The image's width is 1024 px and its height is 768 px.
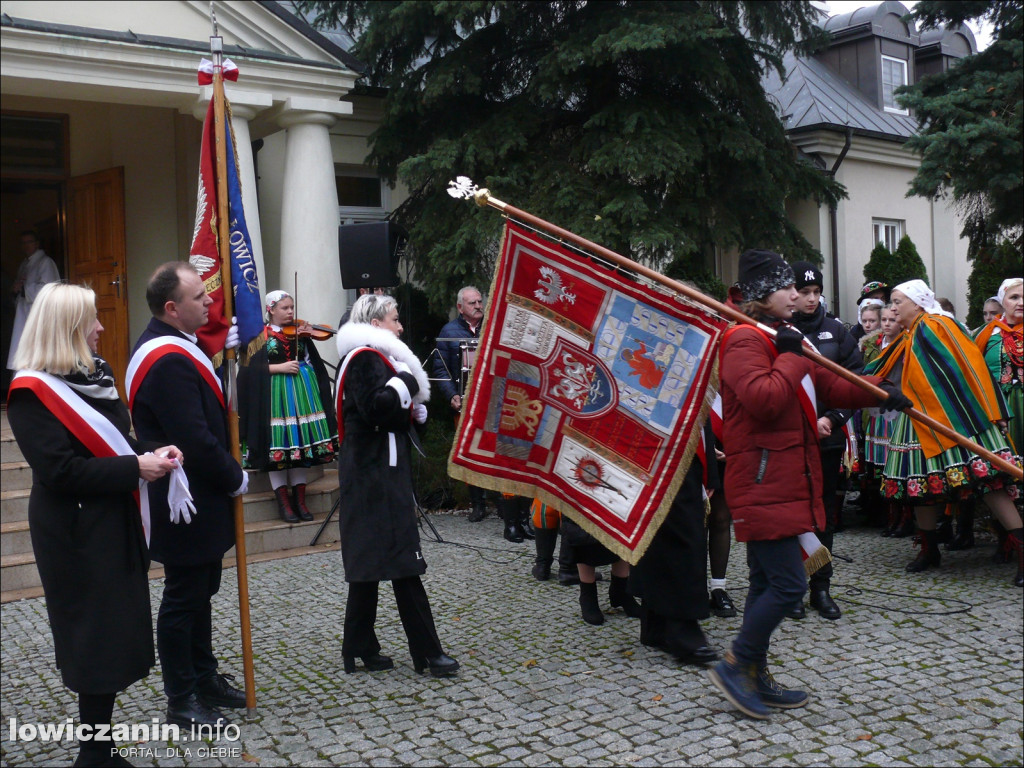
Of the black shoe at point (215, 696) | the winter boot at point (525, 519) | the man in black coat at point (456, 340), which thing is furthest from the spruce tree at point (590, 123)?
the black shoe at point (215, 696)

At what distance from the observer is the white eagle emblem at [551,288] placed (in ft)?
15.9

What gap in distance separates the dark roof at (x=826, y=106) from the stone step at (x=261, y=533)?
11.1 meters

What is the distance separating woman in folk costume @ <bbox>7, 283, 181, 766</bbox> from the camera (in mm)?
3715

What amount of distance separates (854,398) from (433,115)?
8.03 m

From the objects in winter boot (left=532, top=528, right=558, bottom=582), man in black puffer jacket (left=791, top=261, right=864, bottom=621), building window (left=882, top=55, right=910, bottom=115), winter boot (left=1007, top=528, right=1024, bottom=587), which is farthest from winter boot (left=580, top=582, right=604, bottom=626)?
building window (left=882, top=55, right=910, bottom=115)

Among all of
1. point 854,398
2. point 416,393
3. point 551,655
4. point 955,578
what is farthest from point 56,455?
point 955,578

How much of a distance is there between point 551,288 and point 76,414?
2.19 meters

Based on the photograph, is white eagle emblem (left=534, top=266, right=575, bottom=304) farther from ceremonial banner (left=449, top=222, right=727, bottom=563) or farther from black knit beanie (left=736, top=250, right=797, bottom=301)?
black knit beanie (left=736, top=250, right=797, bottom=301)

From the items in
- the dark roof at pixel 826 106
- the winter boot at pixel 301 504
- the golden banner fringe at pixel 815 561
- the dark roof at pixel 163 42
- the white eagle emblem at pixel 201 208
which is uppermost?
the dark roof at pixel 826 106

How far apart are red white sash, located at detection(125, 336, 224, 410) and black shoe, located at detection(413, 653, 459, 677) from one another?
5.74 feet

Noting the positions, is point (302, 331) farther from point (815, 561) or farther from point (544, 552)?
point (815, 561)

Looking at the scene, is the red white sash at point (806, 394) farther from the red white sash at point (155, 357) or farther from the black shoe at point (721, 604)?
the red white sash at point (155, 357)

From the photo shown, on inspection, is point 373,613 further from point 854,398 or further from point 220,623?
point 854,398

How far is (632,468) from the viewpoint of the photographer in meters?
4.88
